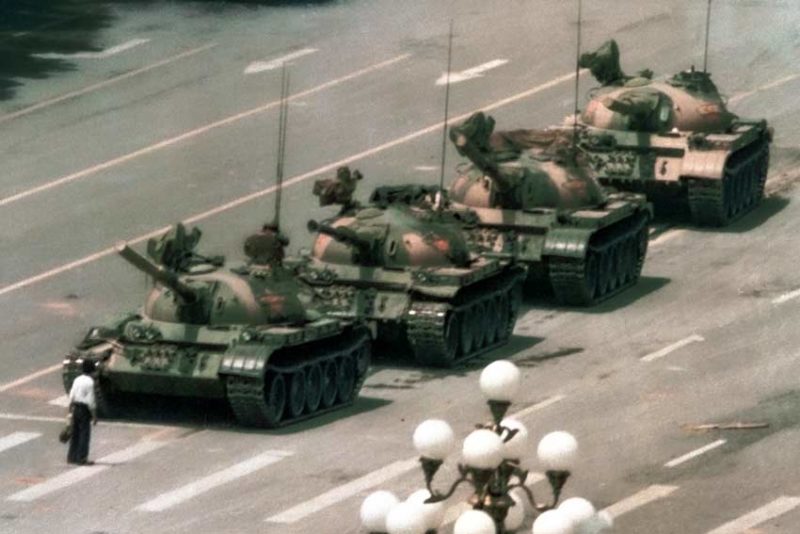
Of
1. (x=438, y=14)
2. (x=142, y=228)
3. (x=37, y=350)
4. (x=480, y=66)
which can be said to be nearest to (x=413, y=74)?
(x=480, y=66)

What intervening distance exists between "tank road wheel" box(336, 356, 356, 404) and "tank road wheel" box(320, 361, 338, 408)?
7 centimetres

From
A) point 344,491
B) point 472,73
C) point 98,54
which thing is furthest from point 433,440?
point 98,54

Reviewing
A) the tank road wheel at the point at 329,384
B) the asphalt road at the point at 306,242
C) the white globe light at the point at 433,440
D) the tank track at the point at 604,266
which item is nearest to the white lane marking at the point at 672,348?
the asphalt road at the point at 306,242

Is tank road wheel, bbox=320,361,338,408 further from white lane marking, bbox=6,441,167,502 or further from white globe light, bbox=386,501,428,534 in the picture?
white globe light, bbox=386,501,428,534

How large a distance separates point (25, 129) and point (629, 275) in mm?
18177

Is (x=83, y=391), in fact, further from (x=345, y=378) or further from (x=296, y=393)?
(x=345, y=378)

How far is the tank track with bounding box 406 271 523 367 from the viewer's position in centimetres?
5128

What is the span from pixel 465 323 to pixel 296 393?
201 inches

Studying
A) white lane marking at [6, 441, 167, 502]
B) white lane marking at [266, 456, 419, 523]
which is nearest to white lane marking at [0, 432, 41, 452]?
white lane marking at [6, 441, 167, 502]

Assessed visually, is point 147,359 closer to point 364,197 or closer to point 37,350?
point 37,350

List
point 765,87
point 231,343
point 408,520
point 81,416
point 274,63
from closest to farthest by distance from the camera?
point 408,520
point 81,416
point 231,343
point 765,87
point 274,63

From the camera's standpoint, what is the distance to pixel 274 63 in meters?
76.2

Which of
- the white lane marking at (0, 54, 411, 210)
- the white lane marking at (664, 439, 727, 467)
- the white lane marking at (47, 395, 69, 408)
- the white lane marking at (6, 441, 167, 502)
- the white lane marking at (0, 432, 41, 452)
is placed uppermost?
the white lane marking at (664, 439, 727, 467)

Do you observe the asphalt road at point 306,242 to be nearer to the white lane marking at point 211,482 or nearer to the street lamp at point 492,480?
the white lane marking at point 211,482
